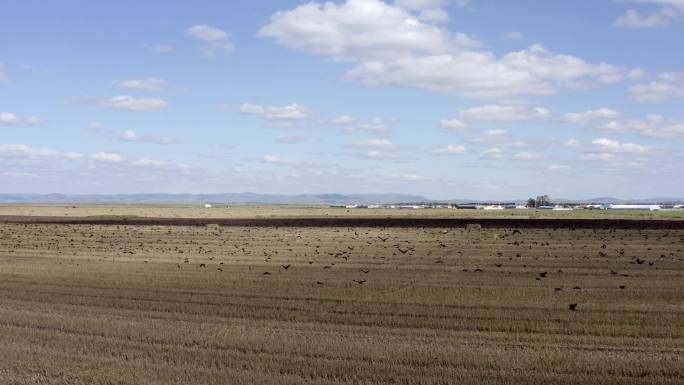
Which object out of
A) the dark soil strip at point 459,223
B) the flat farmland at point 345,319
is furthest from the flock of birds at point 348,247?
the dark soil strip at point 459,223

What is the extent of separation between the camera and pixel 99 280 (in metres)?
21.9

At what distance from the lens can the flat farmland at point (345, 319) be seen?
10.8 metres

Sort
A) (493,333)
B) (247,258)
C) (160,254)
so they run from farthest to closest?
(160,254) → (247,258) → (493,333)

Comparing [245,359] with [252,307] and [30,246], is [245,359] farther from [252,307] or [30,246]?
[30,246]

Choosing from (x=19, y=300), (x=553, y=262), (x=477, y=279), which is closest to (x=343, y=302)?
(x=477, y=279)

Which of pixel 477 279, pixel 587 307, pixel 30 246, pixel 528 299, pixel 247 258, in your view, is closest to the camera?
pixel 587 307

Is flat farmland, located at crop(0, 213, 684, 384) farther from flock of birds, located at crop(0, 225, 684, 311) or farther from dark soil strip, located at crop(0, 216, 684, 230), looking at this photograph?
dark soil strip, located at crop(0, 216, 684, 230)

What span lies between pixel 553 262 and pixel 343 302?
460 inches

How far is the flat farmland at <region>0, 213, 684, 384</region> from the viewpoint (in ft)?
35.5

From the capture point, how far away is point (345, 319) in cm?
1496

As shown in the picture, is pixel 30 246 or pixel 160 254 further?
pixel 30 246

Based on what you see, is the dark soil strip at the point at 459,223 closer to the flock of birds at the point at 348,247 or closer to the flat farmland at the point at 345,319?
the flock of birds at the point at 348,247

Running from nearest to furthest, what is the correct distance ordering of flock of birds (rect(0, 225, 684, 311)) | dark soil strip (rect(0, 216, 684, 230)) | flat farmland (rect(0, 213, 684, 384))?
flat farmland (rect(0, 213, 684, 384)) < flock of birds (rect(0, 225, 684, 311)) < dark soil strip (rect(0, 216, 684, 230))

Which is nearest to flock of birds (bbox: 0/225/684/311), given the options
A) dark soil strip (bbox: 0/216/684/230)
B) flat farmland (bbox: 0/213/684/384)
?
flat farmland (bbox: 0/213/684/384)
